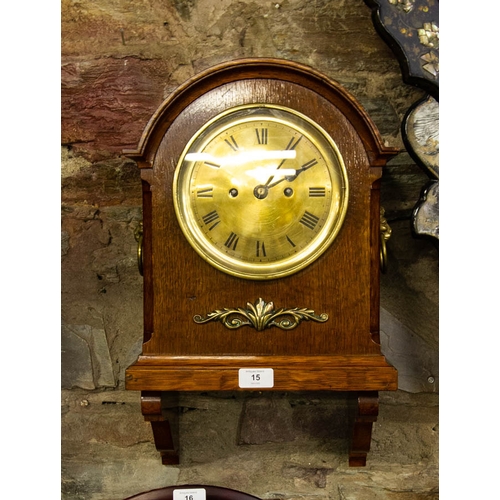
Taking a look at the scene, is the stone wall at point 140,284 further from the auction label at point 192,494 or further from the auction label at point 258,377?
the auction label at point 258,377

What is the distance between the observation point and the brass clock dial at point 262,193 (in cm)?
109

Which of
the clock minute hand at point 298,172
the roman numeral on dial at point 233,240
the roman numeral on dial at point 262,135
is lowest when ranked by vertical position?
the roman numeral on dial at point 233,240

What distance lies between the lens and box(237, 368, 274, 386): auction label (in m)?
1.08

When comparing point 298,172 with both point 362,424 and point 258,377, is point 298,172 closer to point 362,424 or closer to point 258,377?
point 258,377

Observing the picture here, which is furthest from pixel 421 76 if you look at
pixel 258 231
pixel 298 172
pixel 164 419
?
pixel 164 419

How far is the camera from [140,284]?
1355 millimetres

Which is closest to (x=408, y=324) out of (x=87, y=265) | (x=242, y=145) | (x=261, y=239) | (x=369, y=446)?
(x=369, y=446)

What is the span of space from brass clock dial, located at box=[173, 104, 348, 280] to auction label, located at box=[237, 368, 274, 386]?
0.18 meters

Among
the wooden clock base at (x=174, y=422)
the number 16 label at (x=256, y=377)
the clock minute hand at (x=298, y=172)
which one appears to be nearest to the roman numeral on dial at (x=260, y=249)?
the clock minute hand at (x=298, y=172)

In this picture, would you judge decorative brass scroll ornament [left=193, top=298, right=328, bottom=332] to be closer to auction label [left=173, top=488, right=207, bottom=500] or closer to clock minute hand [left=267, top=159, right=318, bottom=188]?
clock minute hand [left=267, top=159, right=318, bottom=188]

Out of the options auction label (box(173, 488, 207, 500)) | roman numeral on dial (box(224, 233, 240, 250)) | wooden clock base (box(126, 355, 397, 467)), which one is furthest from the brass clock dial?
auction label (box(173, 488, 207, 500))

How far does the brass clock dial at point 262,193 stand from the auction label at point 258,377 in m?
0.18

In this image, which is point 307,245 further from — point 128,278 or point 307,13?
point 307,13

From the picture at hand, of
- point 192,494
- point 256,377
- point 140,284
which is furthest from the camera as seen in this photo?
point 140,284
